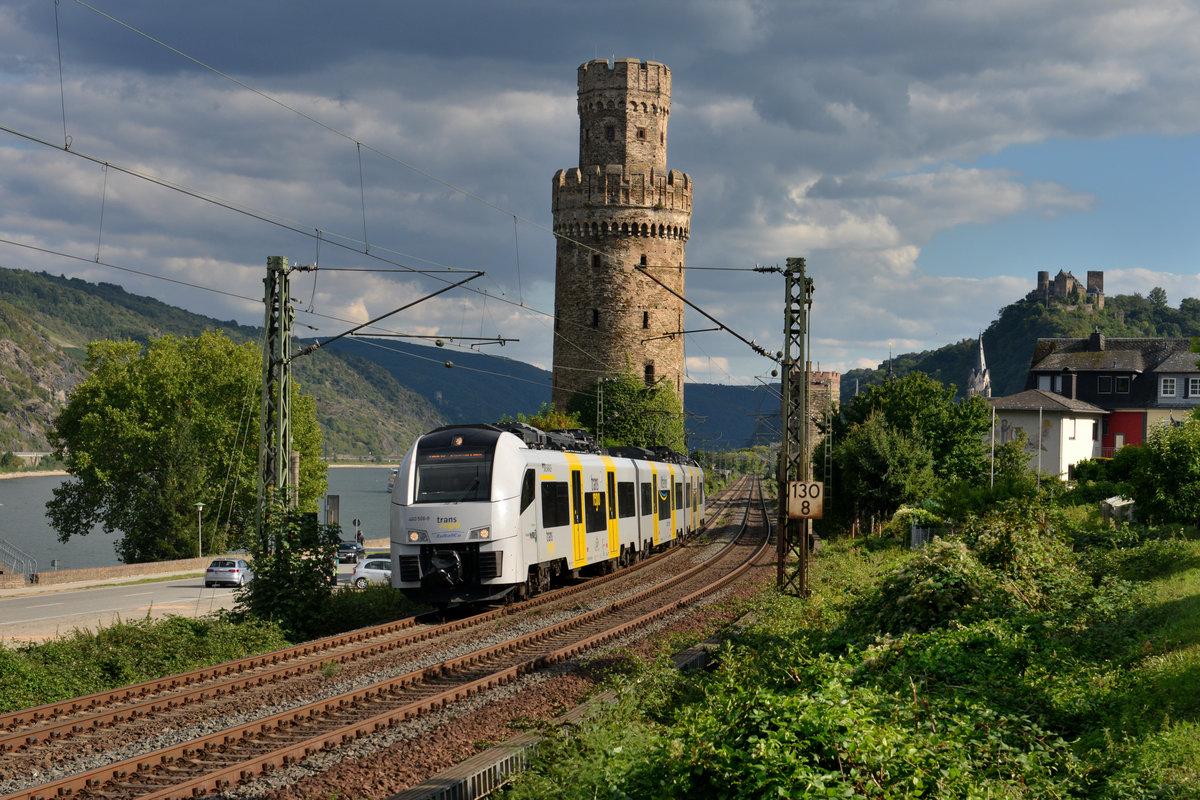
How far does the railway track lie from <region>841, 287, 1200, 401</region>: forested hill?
110549mm

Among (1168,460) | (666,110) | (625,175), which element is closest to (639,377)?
(625,175)

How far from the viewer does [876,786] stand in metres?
6.13

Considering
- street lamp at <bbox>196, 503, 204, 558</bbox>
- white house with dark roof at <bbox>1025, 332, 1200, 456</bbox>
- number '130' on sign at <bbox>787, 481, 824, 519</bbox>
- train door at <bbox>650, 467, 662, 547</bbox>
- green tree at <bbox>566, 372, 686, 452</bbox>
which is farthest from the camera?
green tree at <bbox>566, 372, 686, 452</bbox>

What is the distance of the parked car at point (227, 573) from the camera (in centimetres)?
3831

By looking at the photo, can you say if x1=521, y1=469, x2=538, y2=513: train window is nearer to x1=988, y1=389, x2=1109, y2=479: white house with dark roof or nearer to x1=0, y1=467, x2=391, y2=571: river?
x1=0, y1=467, x2=391, y2=571: river

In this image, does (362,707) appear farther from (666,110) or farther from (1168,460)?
(666,110)

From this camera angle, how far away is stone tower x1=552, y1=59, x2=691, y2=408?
209ft

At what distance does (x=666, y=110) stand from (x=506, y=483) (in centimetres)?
5171

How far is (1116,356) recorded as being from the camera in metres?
64.6

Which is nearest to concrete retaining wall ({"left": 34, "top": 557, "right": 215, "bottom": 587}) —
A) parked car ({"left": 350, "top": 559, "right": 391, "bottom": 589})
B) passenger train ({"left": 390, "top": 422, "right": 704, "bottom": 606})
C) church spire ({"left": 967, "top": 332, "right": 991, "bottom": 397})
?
parked car ({"left": 350, "top": 559, "right": 391, "bottom": 589})

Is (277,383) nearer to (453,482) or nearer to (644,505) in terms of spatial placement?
(453,482)

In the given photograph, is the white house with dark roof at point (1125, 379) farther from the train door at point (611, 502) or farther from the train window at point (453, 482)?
the train window at point (453, 482)

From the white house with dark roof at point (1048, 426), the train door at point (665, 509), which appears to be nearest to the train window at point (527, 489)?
the train door at point (665, 509)

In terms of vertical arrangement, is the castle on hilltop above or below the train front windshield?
above
